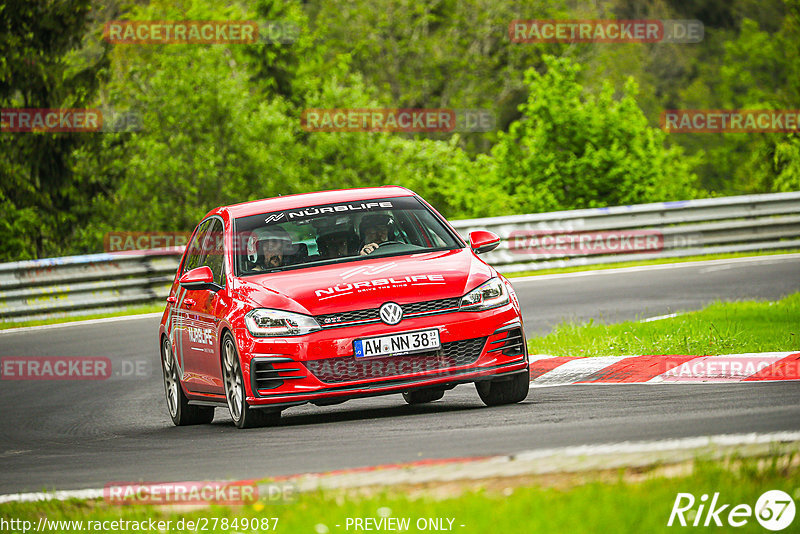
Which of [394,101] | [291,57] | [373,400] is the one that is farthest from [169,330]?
[394,101]

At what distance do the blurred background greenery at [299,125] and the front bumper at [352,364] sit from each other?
1914 cm

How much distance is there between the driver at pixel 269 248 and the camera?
9242 mm

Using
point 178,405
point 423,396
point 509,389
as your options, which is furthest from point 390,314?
point 178,405

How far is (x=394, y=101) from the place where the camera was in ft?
186

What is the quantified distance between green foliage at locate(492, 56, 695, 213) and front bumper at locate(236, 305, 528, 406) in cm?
1905

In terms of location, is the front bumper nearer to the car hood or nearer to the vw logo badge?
the vw logo badge

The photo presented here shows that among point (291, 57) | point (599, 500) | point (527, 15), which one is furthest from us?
point (527, 15)

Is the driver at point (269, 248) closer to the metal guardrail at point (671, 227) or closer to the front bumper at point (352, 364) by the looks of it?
the front bumper at point (352, 364)

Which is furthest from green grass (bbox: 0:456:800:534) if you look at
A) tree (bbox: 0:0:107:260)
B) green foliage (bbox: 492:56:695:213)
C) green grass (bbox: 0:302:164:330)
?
tree (bbox: 0:0:107:260)

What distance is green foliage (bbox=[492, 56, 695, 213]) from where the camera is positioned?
27219 millimetres

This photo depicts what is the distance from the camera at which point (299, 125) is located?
4119 centimetres

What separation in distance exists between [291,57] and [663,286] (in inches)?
1238

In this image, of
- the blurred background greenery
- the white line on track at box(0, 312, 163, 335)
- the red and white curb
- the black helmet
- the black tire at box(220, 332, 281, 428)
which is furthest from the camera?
the blurred background greenery

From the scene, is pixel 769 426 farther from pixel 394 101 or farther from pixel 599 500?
pixel 394 101
